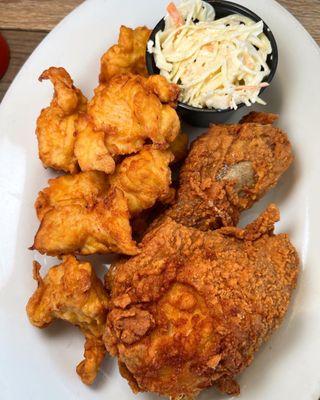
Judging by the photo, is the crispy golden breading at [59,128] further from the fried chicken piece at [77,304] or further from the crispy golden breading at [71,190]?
the fried chicken piece at [77,304]

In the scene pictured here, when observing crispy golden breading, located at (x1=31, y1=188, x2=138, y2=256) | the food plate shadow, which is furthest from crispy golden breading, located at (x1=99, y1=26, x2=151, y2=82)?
the food plate shadow

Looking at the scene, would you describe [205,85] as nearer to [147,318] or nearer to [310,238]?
[310,238]

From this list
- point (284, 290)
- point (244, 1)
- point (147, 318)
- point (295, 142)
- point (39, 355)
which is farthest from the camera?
point (244, 1)

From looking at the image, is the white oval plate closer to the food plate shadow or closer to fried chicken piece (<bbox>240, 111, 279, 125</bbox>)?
the food plate shadow

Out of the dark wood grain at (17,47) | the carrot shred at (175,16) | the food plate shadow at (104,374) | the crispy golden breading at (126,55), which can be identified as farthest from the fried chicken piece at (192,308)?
the dark wood grain at (17,47)

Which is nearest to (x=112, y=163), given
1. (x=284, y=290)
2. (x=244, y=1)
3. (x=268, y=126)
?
(x=268, y=126)
